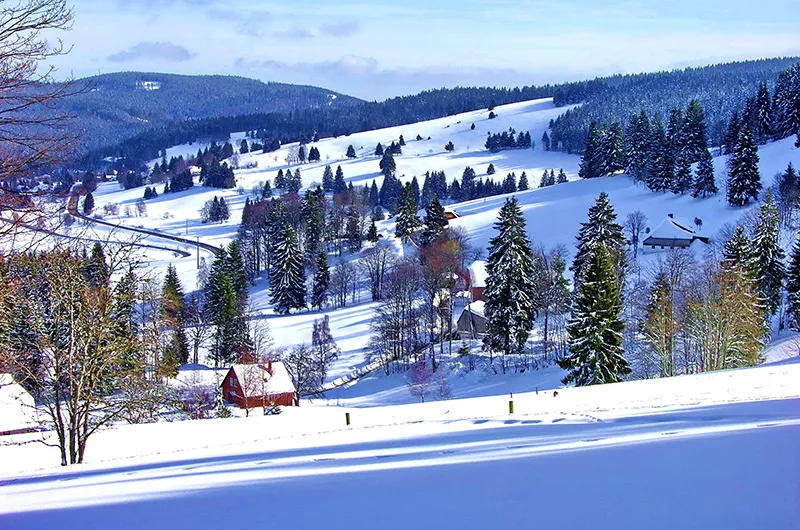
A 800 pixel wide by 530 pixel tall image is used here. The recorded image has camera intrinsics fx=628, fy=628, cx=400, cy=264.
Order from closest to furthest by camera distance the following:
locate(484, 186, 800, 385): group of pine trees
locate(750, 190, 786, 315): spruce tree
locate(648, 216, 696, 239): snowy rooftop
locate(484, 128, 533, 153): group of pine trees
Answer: locate(484, 186, 800, 385): group of pine trees
locate(750, 190, 786, 315): spruce tree
locate(648, 216, 696, 239): snowy rooftop
locate(484, 128, 533, 153): group of pine trees

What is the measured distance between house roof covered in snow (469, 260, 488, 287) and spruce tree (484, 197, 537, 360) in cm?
1305

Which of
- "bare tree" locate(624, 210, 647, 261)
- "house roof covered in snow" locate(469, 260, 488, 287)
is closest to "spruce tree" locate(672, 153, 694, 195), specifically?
"bare tree" locate(624, 210, 647, 261)

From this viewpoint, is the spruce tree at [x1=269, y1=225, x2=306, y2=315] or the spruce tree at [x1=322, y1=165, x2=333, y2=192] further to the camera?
the spruce tree at [x1=322, y1=165, x2=333, y2=192]

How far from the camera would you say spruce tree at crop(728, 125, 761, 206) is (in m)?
57.7

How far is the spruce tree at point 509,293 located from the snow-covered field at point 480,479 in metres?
27.9

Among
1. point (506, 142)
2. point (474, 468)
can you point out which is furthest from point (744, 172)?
point (506, 142)

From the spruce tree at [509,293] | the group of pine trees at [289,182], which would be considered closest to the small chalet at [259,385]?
the spruce tree at [509,293]

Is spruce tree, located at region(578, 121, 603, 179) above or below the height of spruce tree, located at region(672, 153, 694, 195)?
above

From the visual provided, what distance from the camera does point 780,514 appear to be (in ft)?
14.9

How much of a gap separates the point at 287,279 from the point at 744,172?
146 ft

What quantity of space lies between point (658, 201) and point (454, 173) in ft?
232

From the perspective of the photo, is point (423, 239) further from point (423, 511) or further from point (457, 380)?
point (423, 511)

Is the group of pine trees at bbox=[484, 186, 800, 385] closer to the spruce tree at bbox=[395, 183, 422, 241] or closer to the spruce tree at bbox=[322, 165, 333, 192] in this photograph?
the spruce tree at bbox=[395, 183, 422, 241]

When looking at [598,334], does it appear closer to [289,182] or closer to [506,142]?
[289,182]
